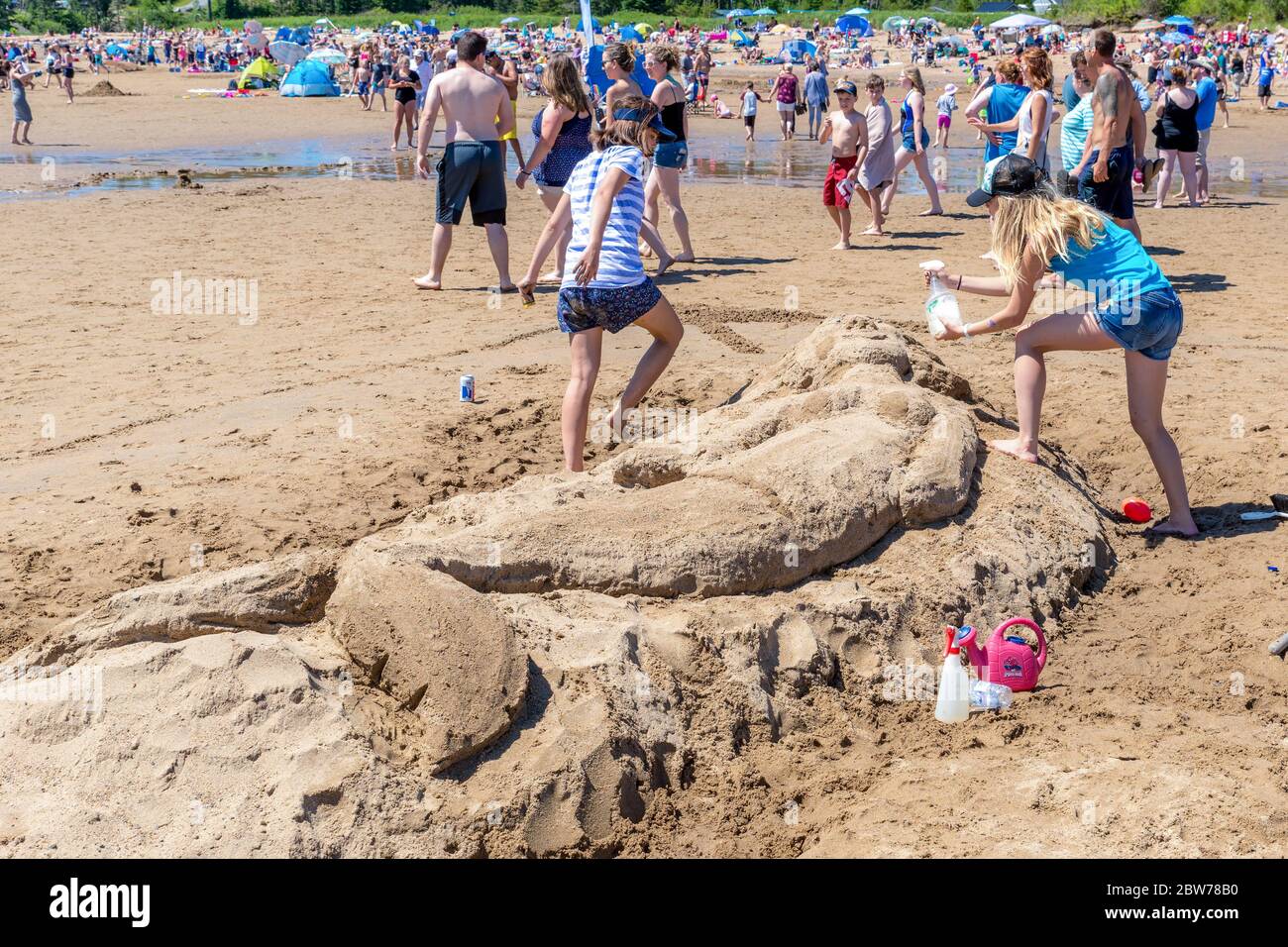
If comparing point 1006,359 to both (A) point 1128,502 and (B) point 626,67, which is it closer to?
(A) point 1128,502

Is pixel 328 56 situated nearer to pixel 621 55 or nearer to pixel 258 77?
pixel 258 77

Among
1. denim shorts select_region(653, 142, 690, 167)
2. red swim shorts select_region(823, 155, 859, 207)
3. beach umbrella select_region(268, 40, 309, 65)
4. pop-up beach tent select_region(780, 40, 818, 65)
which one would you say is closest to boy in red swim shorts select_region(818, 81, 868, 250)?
red swim shorts select_region(823, 155, 859, 207)

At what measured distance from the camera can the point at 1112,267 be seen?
5551mm

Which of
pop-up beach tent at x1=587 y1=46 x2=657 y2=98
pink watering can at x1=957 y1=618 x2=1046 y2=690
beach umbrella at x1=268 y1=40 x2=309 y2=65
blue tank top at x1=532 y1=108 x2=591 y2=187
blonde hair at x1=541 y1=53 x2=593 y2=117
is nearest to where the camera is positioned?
pink watering can at x1=957 y1=618 x2=1046 y2=690

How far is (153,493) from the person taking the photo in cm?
630

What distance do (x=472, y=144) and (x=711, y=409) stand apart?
4.10 metres

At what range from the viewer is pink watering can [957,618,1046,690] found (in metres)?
4.58

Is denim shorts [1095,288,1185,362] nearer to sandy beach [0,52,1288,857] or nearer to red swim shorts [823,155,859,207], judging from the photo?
sandy beach [0,52,1288,857]

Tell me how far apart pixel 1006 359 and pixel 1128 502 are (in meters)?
2.46

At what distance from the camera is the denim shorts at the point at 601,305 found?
5941mm

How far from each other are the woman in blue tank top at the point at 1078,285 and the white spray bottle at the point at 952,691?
1682 millimetres

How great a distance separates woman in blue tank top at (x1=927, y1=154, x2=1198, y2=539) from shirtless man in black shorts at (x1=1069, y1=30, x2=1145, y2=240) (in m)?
3.88

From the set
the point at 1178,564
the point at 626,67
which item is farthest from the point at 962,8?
the point at 1178,564

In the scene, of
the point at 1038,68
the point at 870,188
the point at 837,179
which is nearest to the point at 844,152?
the point at 837,179
